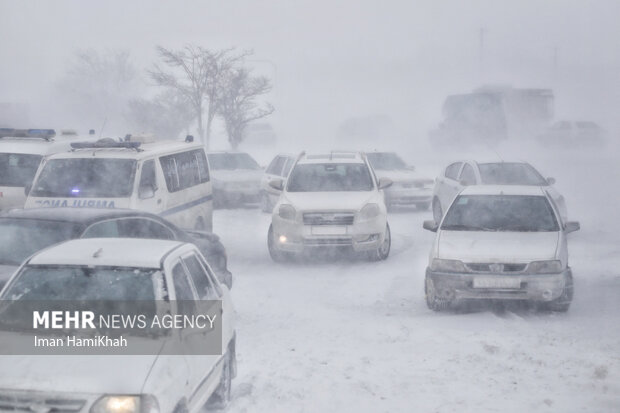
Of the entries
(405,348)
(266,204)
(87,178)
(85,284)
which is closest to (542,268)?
(405,348)

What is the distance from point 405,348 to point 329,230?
15.6 ft

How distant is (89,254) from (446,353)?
12.3 ft

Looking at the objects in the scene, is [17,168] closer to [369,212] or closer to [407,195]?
[369,212]

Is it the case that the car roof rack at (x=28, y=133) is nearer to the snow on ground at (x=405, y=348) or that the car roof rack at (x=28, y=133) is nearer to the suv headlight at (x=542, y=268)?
the snow on ground at (x=405, y=348)

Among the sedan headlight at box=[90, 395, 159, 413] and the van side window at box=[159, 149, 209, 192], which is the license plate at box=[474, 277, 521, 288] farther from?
the sedan headlight at box=[90, 395, 159, 413]

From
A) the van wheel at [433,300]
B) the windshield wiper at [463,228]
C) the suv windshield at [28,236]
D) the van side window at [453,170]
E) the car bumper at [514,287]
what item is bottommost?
the van wheel at [433,300]

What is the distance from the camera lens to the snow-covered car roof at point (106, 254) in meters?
5.36

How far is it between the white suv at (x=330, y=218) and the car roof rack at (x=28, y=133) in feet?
15.4

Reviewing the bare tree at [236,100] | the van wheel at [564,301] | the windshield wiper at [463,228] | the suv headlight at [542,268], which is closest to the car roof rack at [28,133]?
the windshield wiper at [463,228]

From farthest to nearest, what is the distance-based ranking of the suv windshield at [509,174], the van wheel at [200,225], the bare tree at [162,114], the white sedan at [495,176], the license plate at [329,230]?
the bare tree at [162,114], the suv windshield at [509,174], the white sedan at [495,176], the van wheel at [200,225], the license plate at [329,230]

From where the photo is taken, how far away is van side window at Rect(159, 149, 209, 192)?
12.1 m

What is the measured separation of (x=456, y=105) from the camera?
4591cm

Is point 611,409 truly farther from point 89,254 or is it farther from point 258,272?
point 258,272

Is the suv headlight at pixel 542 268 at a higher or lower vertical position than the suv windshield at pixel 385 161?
lower
